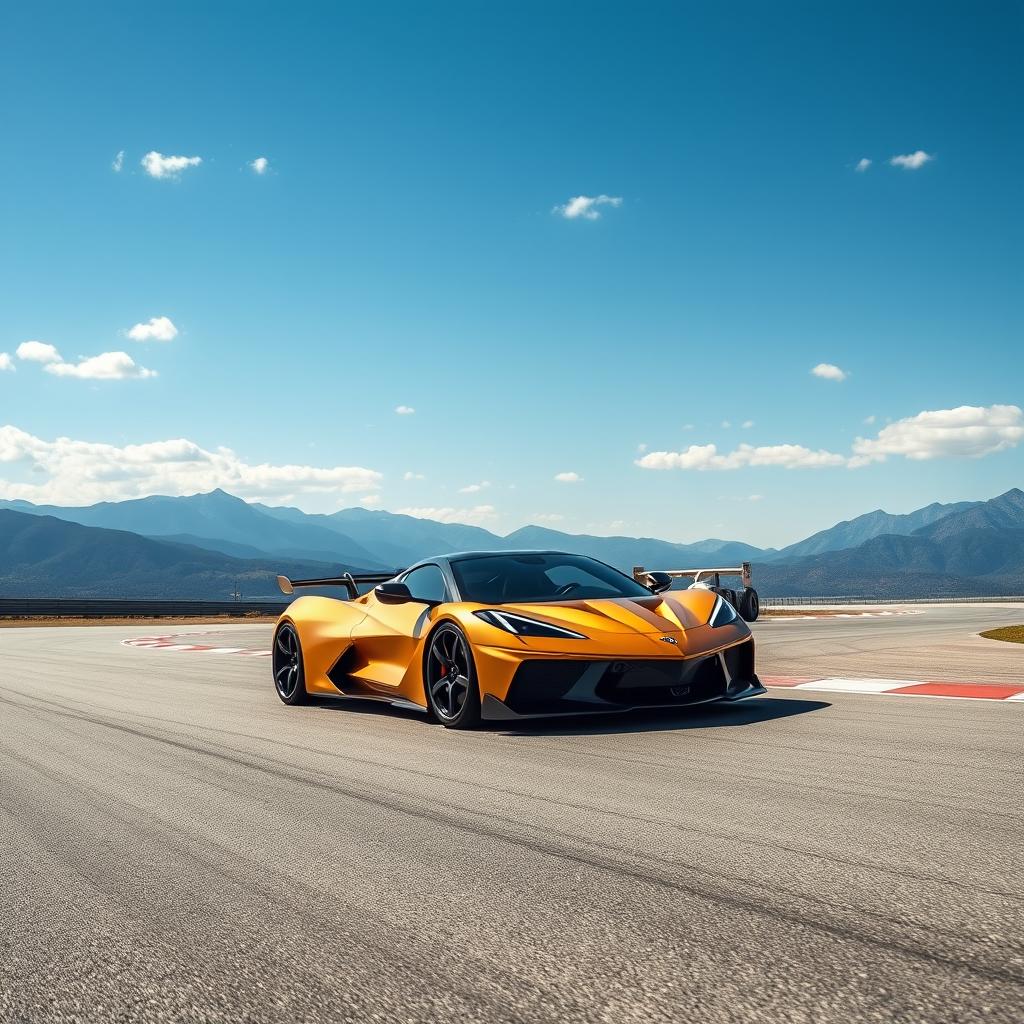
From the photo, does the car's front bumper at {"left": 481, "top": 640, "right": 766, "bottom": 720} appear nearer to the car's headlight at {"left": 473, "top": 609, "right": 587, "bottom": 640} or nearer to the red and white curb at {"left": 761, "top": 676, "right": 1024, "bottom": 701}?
the car's headlight at {"left": 473, "top": 609, "right": 587, "bottom": 640}

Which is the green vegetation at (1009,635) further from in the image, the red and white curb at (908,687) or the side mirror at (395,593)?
the side mirror at (395,593)

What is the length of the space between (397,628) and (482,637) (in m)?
1.18

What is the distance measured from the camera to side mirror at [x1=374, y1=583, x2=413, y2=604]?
24.1 ft

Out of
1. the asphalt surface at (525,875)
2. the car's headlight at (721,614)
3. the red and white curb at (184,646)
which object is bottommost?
the asphalt surface at (525,875)

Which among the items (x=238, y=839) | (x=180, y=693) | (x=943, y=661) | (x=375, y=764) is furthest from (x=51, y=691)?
(x=943, y=661)

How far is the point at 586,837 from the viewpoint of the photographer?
3.63m

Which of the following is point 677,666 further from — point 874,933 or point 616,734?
point 874,933

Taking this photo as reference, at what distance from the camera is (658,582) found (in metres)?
7.64

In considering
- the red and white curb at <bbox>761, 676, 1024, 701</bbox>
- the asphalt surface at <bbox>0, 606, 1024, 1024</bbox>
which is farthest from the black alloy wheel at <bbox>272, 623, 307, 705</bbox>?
the red and white curb at <bbox>761, 676, 1024, 701</bbox>

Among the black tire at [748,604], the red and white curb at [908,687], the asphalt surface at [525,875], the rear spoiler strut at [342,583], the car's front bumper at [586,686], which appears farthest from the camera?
the black tire at [748,604]

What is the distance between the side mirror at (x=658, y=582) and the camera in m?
7.60

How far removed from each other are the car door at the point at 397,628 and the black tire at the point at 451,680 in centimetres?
19

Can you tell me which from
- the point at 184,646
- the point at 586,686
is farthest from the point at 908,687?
the point at 184,646

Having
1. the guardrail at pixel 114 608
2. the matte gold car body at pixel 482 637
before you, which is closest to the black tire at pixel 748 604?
the matte gold car body at pixel 482 637
